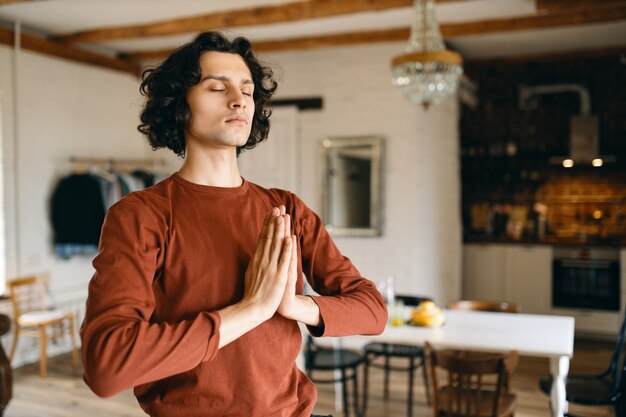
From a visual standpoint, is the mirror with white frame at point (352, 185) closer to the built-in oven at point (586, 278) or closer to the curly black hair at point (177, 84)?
the built-in oven at point (586, 278)

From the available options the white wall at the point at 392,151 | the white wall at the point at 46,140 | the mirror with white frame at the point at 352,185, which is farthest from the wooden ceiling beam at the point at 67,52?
the mirror with white frame at the point at 352,185

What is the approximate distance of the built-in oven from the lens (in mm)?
6160

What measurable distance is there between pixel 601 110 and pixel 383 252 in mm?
3283

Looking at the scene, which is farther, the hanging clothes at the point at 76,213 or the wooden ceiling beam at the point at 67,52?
the hanging clothes at the point at 76,213

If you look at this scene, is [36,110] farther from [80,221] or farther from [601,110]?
[601,110]

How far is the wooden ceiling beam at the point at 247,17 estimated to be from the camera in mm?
4586

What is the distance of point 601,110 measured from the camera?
6.87 meters

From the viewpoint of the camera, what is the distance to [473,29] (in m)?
5.28

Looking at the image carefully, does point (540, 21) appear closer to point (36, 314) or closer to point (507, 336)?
point (507, 336)

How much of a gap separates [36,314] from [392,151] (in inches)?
142

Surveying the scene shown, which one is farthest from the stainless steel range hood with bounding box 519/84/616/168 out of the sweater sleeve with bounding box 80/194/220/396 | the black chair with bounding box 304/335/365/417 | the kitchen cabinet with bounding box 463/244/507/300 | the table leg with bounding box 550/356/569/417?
the sweater sleeve with bounding box 80/194/220/396

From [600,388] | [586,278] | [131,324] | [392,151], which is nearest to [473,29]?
[392,151]

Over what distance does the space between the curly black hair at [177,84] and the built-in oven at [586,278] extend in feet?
18.9

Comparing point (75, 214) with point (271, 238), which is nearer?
point (271, 238)
